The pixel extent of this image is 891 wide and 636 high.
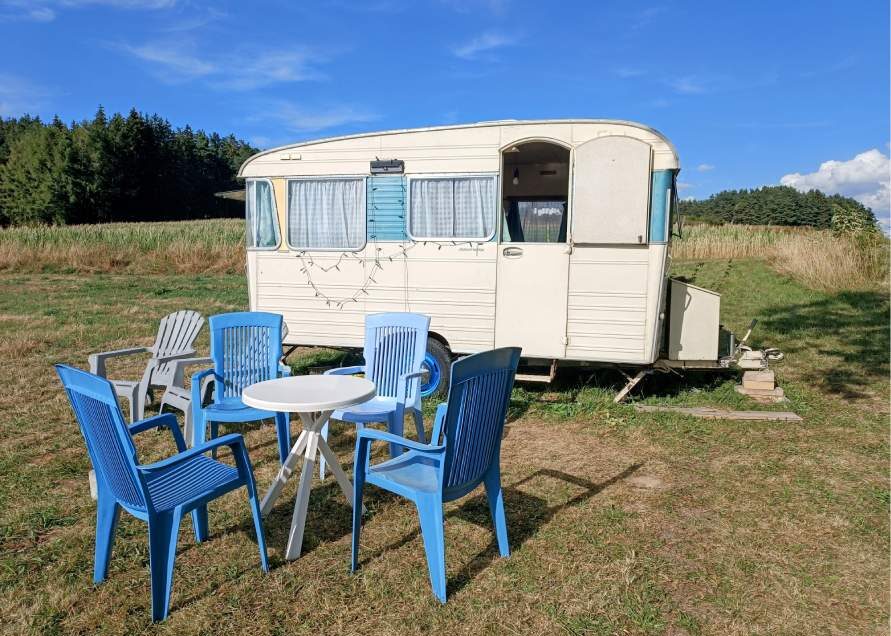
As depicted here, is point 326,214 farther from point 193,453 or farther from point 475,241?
point 193,453

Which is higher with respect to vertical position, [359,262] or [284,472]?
[359,262]

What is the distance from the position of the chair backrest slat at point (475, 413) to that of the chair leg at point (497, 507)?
0.09 meters

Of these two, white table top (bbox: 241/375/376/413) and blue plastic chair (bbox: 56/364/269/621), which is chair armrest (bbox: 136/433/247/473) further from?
white table top (bbox: 241/375/376/413)

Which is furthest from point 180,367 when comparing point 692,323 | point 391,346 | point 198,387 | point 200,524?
point 692,323

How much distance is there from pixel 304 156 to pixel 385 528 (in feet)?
14.3

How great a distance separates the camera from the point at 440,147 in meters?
6.24

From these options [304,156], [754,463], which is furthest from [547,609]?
[304,156]

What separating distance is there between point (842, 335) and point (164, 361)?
30.9 ft

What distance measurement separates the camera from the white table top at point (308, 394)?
326cm

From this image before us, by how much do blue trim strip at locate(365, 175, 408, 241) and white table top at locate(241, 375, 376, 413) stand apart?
274 cm

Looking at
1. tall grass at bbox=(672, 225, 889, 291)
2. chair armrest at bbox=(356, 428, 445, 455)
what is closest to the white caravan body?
chair armrest at bbox=(356, 428, 445, 455)

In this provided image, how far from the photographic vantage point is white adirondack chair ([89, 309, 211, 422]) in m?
5.16

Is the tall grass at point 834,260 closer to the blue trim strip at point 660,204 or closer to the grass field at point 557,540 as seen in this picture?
the grass field at point 557,540

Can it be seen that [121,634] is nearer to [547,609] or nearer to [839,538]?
[547,609]
